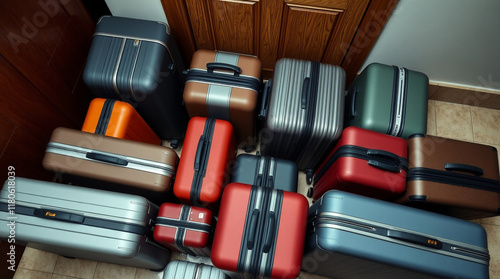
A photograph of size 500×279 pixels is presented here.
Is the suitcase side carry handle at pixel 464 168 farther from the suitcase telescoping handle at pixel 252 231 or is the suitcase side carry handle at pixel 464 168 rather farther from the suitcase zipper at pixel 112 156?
the suitcase zipper at pixel 112 156

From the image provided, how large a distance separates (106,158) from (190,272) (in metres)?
0.80

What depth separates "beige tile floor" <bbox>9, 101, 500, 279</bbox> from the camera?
6.48ft

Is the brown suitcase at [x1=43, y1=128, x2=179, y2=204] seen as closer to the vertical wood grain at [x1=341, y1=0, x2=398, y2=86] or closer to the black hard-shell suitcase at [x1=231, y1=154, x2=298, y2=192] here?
the black hard-shell suitcase at [x1=231, y1=154, x2=298, y2=192]

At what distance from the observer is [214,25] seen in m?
1.99

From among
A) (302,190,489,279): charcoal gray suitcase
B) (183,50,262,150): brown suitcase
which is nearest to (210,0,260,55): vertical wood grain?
(183,50,262,150): brown suitcase

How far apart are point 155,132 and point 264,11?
50.0 inches

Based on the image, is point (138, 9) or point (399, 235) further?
point (138, 9)

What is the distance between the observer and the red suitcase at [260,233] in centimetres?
131

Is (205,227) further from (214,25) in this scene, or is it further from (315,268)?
(214,25)

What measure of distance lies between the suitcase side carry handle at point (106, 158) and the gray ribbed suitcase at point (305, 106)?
2.90 ft

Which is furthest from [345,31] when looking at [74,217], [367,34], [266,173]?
[74,217]

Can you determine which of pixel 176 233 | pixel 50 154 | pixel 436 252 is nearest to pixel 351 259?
pixel 436 252

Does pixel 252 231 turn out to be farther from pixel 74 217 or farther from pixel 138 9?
pixel 138 9

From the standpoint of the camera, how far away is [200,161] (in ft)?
5.33
